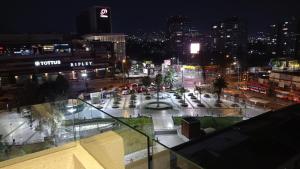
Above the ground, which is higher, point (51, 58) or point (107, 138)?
point (51, 58)

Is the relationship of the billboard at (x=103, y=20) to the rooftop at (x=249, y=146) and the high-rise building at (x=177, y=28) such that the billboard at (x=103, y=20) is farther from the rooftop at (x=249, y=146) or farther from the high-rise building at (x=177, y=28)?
the rooftop at (x=249, y=146)

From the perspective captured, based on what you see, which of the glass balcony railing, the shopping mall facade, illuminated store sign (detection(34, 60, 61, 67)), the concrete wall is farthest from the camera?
illuminated store sign (detection(34, 60, 61, 67))

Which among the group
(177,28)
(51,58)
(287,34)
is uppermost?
(177,28)

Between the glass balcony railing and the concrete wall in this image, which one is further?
the concrete wall

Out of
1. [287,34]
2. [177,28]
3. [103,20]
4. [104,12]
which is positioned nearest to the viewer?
[103,20]

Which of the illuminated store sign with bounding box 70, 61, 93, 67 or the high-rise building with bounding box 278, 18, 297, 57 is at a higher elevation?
the high-rise building with bounding box 278, 18, 297, 57

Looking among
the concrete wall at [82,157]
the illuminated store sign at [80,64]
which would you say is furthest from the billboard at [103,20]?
the concrete wall at [82,157]

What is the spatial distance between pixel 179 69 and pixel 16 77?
84.8ft

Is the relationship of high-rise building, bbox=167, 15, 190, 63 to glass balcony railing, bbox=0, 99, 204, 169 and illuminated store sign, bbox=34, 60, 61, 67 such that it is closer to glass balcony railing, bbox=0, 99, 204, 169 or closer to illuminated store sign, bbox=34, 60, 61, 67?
illuminated store sign, bbox=34, 60, 61, 67

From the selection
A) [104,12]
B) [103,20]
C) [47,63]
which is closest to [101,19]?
[103,20]

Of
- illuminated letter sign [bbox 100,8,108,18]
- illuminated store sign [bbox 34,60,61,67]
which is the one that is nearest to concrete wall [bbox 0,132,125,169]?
illuminated store sign [bbox 34,60,61,67]

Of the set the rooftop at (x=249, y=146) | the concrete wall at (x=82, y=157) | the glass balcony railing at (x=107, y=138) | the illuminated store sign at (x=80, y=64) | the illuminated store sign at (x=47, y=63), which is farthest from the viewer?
the illuminated store sign at (x=80, y=64)

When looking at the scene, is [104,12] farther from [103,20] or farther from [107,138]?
[107,138]

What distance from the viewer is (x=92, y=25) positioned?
72.3 metres
